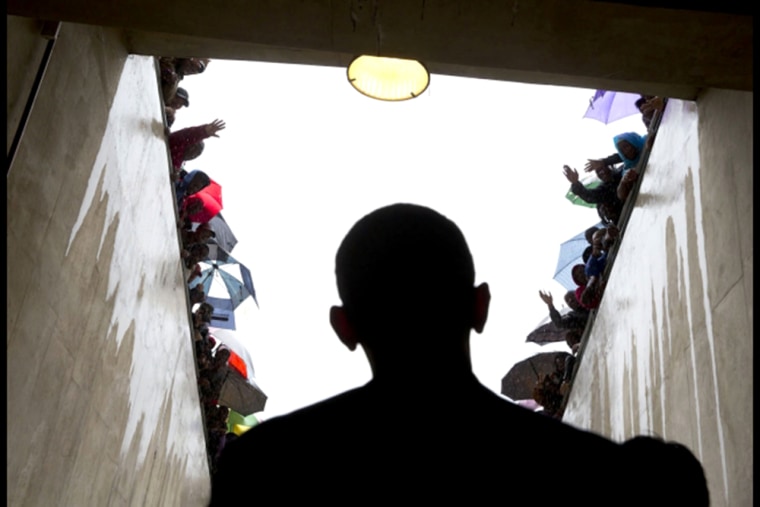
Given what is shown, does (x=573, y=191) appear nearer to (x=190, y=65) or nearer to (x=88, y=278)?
(x=190, y=65)

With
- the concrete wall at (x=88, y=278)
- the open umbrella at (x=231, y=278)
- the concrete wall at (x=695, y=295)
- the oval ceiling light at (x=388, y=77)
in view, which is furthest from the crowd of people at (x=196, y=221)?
the concrete wall at (x=695, y=295)

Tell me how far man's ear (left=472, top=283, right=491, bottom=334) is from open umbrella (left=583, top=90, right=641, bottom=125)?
269 inches

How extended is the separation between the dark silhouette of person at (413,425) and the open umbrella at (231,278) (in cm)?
1119

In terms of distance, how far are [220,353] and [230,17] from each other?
8.33 meters

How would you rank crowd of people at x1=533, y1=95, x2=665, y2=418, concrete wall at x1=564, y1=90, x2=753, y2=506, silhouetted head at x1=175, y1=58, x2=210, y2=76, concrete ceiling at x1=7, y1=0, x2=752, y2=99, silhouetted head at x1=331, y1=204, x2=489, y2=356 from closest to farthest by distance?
silhouetted head at x1=331, y1=204, x2=489, y2=356 → concrete ceiling at x1=7, y1=0, x2=752, y2=99 → concrete wall at x1=564, y1=90, x2=753, y2=506 → crowd of people at x1=533, y1=95, x2=665, y2=418 → silhouetted head at x1=175, y1=58, x2=210, y2=76

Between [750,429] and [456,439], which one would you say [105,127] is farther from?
[456,439]

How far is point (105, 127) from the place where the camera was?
221 inches

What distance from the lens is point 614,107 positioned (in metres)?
7.71

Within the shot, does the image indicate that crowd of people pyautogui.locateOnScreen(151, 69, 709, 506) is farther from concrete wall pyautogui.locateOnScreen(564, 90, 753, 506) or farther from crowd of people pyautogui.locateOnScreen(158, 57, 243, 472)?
crowd of people pyautogui.locateOnScreen(158, 57, 243, 472)

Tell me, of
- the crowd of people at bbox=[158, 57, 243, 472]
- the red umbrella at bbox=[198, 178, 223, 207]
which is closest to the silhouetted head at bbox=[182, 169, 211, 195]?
the crowd of people at bbox=[158, 57, 243, 472]

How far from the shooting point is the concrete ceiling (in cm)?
378

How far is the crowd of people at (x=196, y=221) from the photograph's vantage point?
297 inches

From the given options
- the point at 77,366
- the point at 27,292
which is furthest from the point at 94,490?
the point at 27,292

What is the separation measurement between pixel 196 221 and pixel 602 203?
4584 mm
